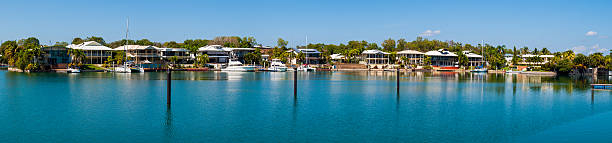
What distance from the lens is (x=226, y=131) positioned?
26.8 metres

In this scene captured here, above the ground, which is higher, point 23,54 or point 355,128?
point 23,54

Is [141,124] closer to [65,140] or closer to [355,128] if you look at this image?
[65,140]

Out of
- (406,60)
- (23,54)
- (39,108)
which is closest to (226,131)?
(39,108)

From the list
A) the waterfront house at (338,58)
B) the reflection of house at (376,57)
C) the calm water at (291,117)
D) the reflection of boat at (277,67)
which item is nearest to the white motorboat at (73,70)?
the reflection of boat at (277,67)

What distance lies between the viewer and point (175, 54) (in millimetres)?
132500

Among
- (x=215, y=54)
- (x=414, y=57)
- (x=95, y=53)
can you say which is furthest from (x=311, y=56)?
(x=95, y=53)

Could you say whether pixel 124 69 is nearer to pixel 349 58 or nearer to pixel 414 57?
→ pixel 349 58

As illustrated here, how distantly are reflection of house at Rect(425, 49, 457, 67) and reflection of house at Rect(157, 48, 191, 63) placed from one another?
72.5 metres

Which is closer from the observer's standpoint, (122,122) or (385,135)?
(385,135)

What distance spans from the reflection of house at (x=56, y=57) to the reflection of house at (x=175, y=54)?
23904mm

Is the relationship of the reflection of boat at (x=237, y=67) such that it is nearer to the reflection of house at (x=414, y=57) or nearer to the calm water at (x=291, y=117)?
the reflection of house at (x=414, y=57)

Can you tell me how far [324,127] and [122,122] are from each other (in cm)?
1238

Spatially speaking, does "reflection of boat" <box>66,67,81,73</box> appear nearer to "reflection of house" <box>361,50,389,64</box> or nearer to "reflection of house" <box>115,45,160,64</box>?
"reflection of house" <box>115,45,160,64</box>

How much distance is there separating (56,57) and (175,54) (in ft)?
101
